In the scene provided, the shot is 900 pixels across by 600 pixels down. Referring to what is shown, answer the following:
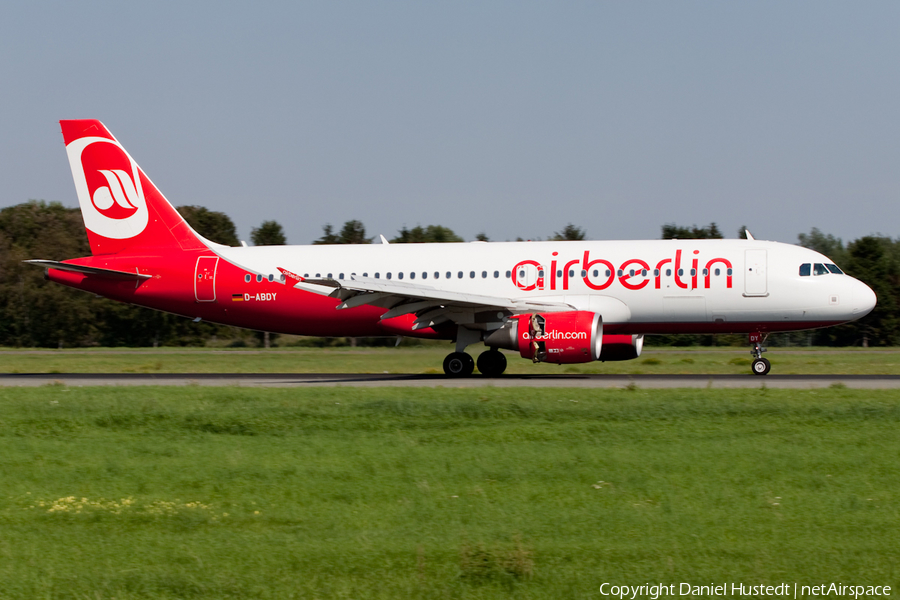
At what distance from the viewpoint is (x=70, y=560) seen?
712 cm

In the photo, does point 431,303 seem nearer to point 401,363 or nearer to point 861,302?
point 401,363

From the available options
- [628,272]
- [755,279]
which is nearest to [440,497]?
[628,272]

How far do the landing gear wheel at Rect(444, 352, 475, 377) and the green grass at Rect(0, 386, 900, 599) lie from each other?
8.36m

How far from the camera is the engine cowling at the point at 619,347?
2398 cm

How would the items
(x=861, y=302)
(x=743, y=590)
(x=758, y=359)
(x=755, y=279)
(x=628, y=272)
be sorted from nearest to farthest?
(x=743, y=590)
(x=861, y=302)
(x=755, y=279)
(x=628, y=272)
(x=758, y=359)

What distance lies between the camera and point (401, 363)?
2645cm

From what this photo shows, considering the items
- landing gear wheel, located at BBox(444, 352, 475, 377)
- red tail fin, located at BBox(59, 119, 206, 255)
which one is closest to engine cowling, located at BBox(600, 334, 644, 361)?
landing gear wheel, located at BBox(444, 352, 475, 377)

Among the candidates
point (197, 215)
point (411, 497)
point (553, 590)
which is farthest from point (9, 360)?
point (553, 590)

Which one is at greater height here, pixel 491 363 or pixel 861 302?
pixel 861 302

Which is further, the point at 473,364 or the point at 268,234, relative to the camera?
the point at 268,234

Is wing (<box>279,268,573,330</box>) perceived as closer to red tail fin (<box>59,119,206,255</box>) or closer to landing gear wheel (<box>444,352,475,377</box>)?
landing gear wheel (<box>444,352,475,377</box>)

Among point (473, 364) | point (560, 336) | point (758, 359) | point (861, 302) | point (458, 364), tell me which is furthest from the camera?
point (473, 364)

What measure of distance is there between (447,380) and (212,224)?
143 feet

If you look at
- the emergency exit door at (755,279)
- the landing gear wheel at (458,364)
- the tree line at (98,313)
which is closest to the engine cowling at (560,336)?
→ the landing gear wheel at (458,364)
